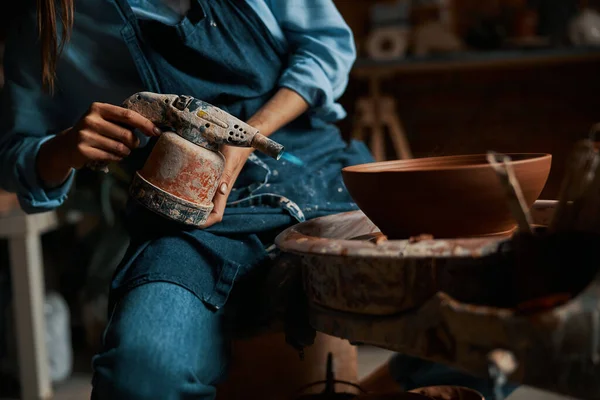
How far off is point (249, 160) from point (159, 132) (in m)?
0.25

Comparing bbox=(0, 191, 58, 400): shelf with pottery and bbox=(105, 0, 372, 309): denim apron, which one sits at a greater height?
bbox=(105, 0, 372, 309): denim apron

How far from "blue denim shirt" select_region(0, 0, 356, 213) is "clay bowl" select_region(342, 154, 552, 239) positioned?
374 millimetres

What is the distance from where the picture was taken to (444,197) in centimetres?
81

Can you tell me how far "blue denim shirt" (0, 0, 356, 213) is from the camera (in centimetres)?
120

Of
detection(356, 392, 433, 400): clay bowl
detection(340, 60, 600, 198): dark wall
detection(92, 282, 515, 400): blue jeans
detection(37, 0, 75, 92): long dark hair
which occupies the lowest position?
detection(340, 60, 600, 198): dark wall

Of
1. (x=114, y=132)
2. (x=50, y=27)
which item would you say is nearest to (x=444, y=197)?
(x=114, y=132)

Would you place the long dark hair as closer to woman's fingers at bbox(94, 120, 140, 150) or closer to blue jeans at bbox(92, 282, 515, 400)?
woman's fingers at bbox(94, 120, 140, 150)

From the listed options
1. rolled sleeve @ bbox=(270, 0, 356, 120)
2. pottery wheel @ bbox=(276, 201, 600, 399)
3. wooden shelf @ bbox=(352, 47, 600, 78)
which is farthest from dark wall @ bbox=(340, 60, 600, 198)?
pottery wheel @ bbox=(276, 201, 600, 399)

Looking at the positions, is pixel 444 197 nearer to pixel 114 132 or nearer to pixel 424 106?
pixel 114 132

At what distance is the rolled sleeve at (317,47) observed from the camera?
1.19 metres

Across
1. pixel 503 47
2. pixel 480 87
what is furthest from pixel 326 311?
pixel 480 87

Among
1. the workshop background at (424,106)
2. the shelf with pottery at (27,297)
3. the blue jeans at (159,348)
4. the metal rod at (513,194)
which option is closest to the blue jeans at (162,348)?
the blue jeans at (159,348)

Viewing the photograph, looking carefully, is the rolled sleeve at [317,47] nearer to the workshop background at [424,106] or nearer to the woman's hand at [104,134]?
the woman's hand at [104,134]

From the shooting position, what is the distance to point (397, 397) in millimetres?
1071
